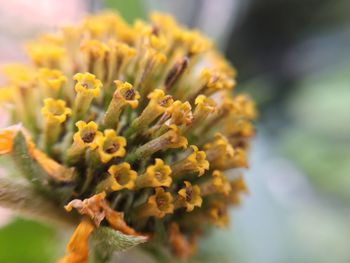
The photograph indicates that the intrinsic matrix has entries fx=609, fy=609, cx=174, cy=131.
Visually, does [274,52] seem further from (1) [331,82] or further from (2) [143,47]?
(2) [143,47]

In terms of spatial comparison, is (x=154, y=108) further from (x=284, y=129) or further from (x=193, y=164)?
(x=284, y=129)

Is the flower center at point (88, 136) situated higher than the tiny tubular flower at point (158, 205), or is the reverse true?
the flower center at point (88, 136)

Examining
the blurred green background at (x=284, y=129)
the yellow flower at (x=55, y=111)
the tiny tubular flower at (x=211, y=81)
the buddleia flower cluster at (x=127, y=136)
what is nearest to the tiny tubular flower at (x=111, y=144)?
the buddleia flower cluster at (x=127, y=136)

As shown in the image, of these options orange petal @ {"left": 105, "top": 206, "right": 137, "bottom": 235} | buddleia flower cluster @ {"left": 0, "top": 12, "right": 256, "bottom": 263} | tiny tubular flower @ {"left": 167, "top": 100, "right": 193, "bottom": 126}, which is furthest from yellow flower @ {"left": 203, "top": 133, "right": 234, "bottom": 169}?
orange petal @ {"left": 105, "top": 206, "right": 137, "bottom": 235}

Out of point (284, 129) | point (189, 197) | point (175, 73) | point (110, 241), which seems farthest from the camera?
point (284, 129)

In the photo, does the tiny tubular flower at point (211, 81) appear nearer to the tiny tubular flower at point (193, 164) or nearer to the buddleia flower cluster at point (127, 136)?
the buddleia flower cluster at point (127, 136)

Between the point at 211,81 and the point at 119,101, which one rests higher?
the point at 211,81

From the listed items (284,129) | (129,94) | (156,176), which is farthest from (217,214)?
(284,129)

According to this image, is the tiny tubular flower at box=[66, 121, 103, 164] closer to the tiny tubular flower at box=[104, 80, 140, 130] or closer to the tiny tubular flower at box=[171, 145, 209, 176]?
the tiny tubular flower at box=[104, 80, 140, 130]
